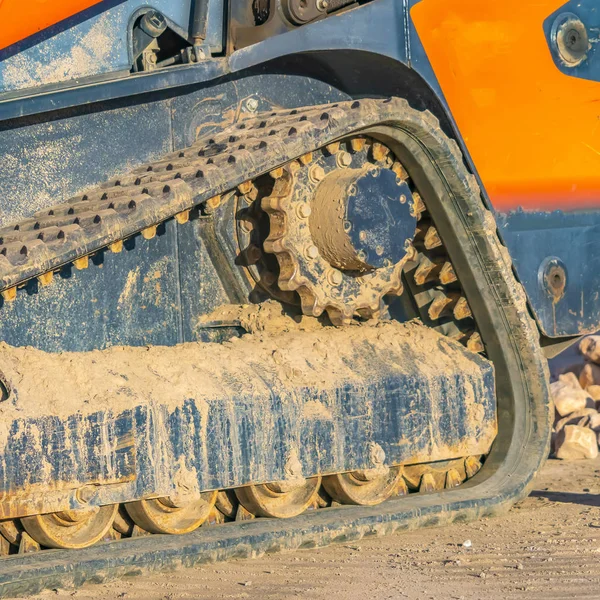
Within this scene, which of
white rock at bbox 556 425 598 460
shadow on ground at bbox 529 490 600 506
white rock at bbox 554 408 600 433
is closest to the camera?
shadow on ground at bbox 529 490 600 506

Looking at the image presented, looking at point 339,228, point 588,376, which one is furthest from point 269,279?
Result: point 588,376

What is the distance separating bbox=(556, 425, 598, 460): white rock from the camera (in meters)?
6.54

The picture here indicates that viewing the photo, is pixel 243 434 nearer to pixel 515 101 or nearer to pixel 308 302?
pixel 308 302

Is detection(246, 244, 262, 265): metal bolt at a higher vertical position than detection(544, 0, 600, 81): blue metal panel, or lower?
lower

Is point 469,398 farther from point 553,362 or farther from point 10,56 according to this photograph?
point 553,362

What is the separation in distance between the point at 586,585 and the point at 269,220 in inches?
63.4

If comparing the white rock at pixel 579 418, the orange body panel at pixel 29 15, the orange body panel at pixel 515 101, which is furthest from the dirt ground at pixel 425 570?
the white rock at pixel 579 418

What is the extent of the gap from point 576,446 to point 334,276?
235 cm

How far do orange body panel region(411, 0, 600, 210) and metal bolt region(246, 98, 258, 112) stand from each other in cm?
63

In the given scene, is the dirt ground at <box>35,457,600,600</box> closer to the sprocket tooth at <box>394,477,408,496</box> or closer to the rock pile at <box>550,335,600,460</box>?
the sprocket tooth at <box>394,477,408,496</box>

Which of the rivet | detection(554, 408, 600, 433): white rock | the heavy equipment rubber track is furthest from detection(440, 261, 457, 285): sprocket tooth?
detection(554, 408, 600, 433): white rock

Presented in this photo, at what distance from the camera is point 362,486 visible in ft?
15.8

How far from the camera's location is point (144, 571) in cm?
401

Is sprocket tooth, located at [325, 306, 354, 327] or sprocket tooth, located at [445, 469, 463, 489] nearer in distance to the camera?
sprocket tooth, located at [325, 306, 354, 327]
